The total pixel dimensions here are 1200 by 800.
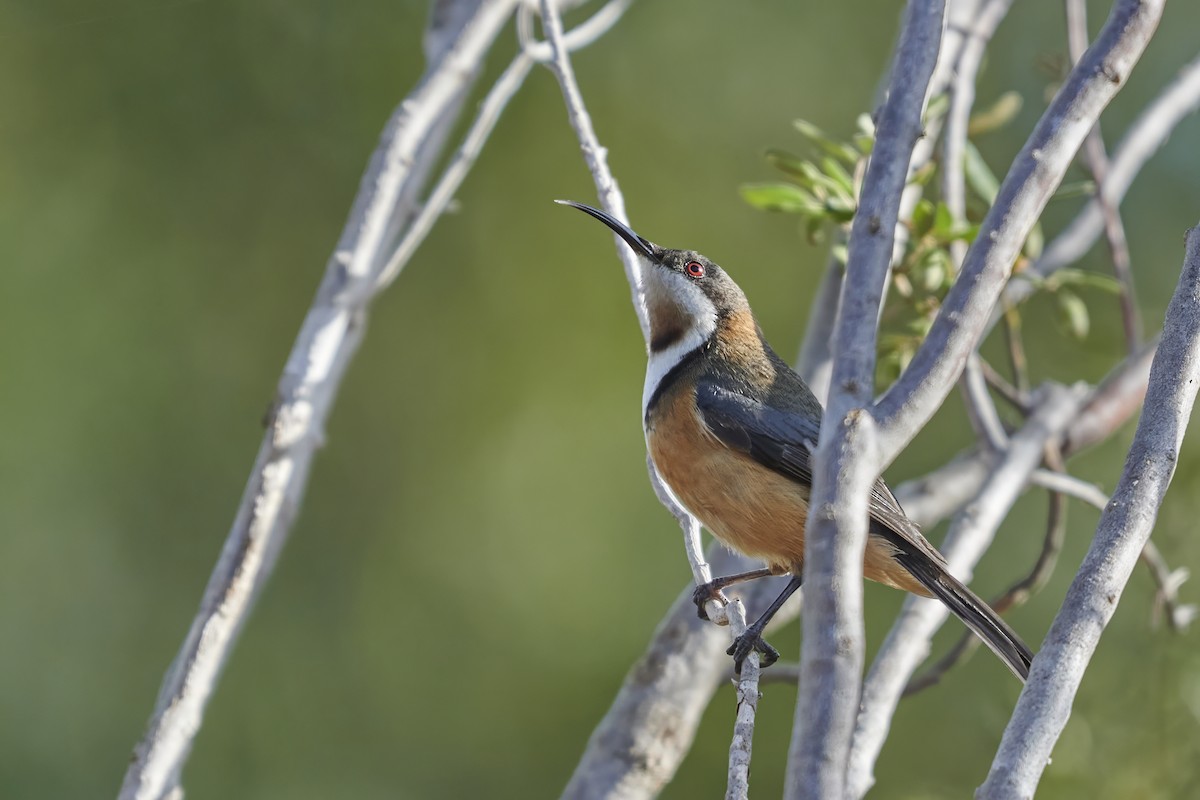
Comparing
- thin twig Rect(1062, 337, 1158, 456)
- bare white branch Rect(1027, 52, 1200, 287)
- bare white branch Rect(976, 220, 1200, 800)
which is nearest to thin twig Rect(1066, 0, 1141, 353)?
bare white branch Rect(1027, 52, 1200, 287)

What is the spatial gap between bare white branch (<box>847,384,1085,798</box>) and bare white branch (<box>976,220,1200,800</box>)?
1.04 meters

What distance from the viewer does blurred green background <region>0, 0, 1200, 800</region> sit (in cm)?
775

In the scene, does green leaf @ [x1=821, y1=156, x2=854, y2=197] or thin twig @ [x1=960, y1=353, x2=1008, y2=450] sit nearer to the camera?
green leaf @ [x1=821, y1=156, x2=854, y2=197]

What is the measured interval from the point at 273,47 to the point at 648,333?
547cm

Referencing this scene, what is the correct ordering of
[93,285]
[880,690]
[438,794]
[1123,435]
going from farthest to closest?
[93,285] → [438,794] → [1123,435] → [880,690]

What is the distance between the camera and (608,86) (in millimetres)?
8750

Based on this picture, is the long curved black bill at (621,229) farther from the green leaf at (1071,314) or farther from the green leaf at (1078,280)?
the green leaf at (1071,314)

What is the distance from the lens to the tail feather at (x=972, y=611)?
3254mm

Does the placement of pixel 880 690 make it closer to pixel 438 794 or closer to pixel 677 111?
pixel 438 794

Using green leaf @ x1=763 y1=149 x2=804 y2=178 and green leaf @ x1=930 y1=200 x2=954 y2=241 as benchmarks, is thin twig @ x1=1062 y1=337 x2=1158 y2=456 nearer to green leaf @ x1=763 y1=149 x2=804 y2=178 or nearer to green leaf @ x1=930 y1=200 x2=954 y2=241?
green leaf @ x1=930 y1=200 x2=954 y2=241

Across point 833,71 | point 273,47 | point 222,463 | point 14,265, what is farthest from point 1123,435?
point 14,265

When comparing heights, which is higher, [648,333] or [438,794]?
[648,333]

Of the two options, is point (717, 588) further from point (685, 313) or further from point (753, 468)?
point (685, 313)

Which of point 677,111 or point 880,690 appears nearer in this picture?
point 880,690
